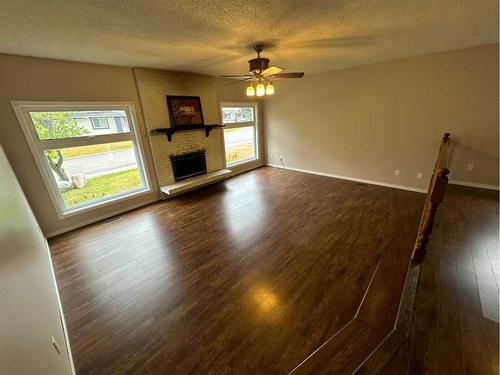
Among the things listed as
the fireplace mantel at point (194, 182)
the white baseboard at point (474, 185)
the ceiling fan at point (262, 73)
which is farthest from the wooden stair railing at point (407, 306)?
the fireplace mantel at point (194, 182)

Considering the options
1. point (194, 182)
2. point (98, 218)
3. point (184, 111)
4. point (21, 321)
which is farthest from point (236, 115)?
point (21, 321)

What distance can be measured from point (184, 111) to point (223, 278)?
3583mm

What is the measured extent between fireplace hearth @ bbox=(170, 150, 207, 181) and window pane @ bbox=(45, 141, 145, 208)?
0.74 metres

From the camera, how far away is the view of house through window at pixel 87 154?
9.86ft

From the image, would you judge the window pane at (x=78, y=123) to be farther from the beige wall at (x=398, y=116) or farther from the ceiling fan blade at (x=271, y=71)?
the beige wall at (x=398, y=116)

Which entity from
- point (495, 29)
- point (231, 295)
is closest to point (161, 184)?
point (231, 295)

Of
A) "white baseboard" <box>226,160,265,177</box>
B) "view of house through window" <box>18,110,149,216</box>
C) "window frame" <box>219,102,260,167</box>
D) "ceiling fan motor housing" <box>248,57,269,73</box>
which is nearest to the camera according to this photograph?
"ceiling fan motor housing" <box>248,57,269,73</box>

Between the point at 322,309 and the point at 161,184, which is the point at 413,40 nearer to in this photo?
the point at 322,309

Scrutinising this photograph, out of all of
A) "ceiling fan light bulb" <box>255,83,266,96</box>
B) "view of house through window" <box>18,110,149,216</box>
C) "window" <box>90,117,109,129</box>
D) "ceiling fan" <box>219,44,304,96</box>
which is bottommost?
"view of house through window" <box>18,110,149,216</box>

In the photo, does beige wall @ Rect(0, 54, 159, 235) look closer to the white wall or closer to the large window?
the large window

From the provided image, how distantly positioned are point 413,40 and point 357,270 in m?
3.09

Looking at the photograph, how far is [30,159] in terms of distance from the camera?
2852 mm

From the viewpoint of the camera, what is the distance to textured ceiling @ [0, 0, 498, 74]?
1.68 metres

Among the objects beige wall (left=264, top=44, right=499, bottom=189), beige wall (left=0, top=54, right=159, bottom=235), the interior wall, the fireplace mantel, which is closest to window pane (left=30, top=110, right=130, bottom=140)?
beige wall (left=0, top=54, right=159, bottom=235)
